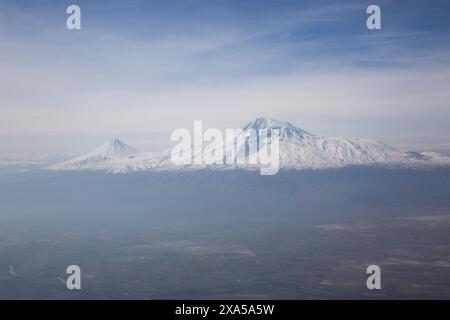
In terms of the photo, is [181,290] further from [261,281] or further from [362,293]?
[362,293]

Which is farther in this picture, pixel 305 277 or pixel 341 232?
pixel 341 232

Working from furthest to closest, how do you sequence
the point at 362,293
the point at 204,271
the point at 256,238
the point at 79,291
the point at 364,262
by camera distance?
1. the point at 256,238
2. the point at 364,262
3. the point at 204,271
4. the point at 79,291
5. the point at 362,293

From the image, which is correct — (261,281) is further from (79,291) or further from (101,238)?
(101,238)

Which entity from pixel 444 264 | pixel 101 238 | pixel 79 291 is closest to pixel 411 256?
pixel 444 264

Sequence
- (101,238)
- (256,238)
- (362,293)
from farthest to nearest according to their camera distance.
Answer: (101,238) → (256,238) → (362,293)

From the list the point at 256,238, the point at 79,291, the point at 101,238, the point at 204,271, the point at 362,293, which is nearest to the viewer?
the point at 362,293

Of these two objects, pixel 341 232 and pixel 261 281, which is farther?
pixel 341 232

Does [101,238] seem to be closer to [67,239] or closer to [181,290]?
[67,239]

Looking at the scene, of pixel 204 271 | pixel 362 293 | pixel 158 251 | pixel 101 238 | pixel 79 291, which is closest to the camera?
pixel 362 293

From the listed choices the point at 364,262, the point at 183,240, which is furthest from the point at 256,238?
the point at 364,262
